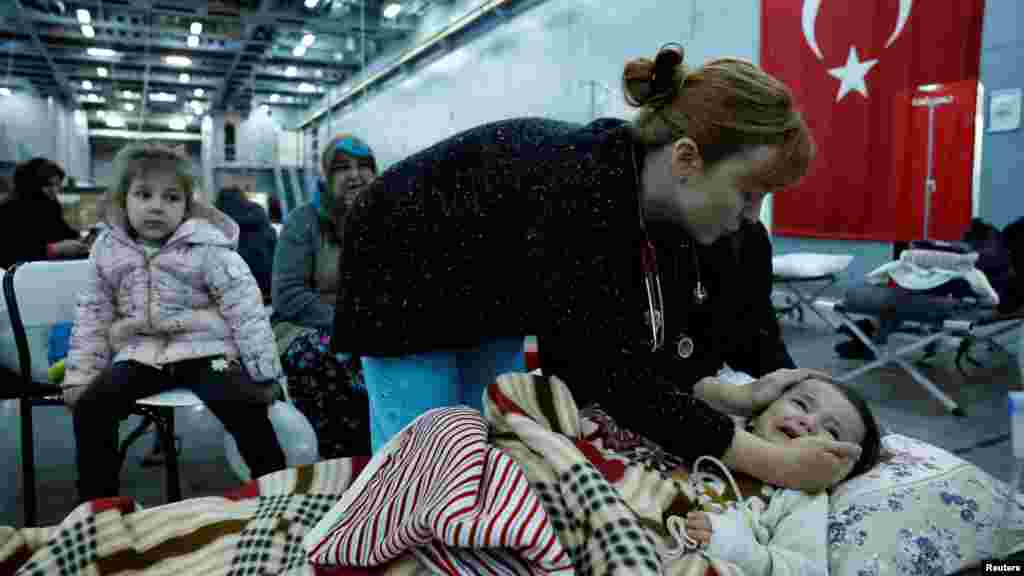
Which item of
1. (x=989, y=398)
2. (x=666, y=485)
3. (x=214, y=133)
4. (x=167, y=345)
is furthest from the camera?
(x=214, y=133)

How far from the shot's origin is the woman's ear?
1068 mm

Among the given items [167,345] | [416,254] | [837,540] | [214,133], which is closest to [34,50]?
[214,133]

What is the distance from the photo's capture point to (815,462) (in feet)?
4.30

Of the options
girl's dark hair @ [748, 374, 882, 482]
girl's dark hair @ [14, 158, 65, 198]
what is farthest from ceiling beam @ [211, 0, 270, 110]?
girl's dark hair @ [748, 374, 882, 482]

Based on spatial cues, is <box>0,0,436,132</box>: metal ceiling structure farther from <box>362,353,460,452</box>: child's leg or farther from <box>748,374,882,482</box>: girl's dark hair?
<box>748,374,882,482</box>: girl's dark hair

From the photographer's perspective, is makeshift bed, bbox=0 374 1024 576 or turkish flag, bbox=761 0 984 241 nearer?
makeshift bed, bbox=0 374 1024 576

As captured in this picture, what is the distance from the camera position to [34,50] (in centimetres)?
813

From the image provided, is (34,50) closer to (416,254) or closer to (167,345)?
(167,345)

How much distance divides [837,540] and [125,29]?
8936 millimetres

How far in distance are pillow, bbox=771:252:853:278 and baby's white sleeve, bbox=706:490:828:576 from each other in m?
3.61

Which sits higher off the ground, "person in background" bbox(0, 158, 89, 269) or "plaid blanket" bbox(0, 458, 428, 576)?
"person in background" bbox(0, 158, 89, 269)

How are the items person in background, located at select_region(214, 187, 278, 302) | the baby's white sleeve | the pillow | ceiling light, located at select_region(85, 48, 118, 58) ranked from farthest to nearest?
ceiling light, located at select_region(85, 48, 118, 58) < the pillow < person in background, located at select_region(214, 187, 278, 302) < the baby's white sleeve

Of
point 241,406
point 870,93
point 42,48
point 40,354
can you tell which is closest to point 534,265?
point 241,406

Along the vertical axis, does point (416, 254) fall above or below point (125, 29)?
below
